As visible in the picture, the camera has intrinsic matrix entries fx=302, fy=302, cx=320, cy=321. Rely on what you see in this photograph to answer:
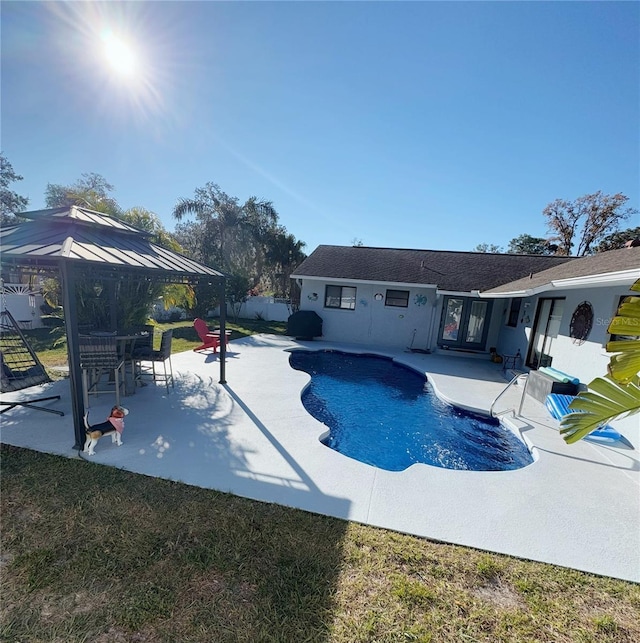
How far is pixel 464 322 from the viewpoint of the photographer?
567 inches

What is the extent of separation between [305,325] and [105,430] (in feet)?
36.7

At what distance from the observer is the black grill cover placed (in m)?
15.3

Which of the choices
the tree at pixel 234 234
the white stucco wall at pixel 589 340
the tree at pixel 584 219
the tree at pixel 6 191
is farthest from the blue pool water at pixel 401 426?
the tree at pixel 6 191

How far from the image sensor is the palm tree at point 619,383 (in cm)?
227

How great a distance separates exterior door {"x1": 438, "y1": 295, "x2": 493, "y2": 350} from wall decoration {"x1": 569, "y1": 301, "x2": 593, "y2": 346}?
6.10m

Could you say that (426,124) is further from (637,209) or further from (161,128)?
(637,209)

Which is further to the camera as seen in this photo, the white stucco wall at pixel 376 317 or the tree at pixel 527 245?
the tree at pixel 527 245

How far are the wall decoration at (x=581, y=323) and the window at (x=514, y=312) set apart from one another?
4353 millimetres

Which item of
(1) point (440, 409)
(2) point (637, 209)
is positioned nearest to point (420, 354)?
(1) point (440, 409)

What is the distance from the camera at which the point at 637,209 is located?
28141 millimetres

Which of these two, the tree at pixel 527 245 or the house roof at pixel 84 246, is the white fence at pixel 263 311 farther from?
the tree at pixel 527 245

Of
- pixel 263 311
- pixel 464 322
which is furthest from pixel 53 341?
pixel 464 322

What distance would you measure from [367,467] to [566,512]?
248 centimetres

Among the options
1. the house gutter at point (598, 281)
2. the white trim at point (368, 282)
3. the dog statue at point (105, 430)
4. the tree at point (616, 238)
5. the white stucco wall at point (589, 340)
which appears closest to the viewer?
the dog statue at point (105, 430)
